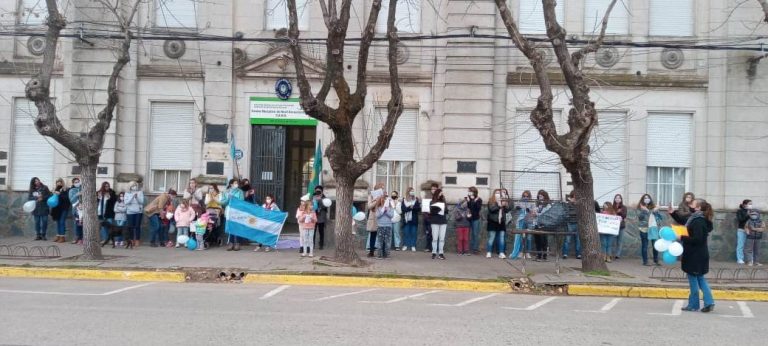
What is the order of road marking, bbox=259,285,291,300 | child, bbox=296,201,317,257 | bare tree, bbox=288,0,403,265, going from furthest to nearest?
child, bbox=296,201,317,257
bare tree, bbox=288,0,403,265
road marking, bbox=259,285,291,300

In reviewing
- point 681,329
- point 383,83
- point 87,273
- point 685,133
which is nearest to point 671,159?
point 685,133

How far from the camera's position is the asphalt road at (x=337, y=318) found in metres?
7.62

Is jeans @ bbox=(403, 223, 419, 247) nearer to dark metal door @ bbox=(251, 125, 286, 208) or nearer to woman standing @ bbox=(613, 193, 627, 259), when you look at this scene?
dark metal door @ bbox=(251, 125, 286, 208)

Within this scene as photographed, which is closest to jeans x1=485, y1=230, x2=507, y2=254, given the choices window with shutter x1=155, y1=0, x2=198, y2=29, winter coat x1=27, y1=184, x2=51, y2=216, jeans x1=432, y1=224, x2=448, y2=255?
jeans x1=432, y1=224, x2=448, y2=255

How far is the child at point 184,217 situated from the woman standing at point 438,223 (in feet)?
19.8

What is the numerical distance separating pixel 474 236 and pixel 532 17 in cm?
629

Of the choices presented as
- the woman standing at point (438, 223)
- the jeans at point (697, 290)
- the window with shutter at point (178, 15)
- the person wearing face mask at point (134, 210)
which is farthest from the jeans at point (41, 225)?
the jeans at point (697, 290)

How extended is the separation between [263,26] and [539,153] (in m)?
8.39

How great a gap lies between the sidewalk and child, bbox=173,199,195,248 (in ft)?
2.28

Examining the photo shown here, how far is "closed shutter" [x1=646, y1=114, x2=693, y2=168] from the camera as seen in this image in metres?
18.2

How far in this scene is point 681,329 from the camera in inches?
344

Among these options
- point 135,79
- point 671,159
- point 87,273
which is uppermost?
point 135,79

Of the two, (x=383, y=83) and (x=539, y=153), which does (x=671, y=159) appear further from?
(x=383, y=83)

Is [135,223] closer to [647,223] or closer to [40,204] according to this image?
[40,204]
